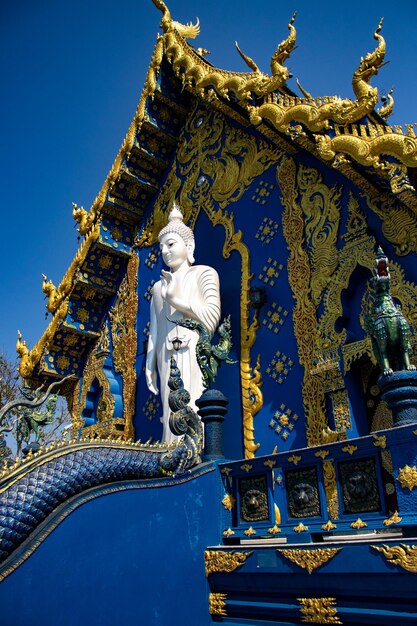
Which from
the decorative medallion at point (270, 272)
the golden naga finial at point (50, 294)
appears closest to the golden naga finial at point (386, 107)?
the decorative medallion at point (270, 272)

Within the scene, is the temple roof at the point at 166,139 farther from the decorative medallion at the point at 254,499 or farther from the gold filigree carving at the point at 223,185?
the decorative medallion at the point at 254,499

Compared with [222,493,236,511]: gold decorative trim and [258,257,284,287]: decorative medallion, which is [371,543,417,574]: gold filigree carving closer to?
[222,493,236,511]: gold decorative trim

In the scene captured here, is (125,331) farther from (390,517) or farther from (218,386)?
(390,517)

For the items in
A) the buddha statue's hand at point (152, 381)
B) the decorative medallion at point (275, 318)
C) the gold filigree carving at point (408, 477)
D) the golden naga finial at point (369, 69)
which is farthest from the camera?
the buddha statue's hand at point (152, 381)

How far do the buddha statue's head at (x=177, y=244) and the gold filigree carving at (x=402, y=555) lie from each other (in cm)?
610

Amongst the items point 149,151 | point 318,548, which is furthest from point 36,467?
point 149,151

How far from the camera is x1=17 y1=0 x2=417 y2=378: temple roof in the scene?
588cm

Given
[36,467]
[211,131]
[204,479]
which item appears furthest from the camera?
[211,131]

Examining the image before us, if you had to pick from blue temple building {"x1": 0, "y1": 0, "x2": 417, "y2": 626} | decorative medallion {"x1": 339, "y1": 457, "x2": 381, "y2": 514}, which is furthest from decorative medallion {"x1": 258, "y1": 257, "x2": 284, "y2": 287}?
→ decorative medallion {"x1": 339, "y1": 457, "x2": 381, "y2": 514}

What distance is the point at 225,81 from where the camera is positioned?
25.6 ft

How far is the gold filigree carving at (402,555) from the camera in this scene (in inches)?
115

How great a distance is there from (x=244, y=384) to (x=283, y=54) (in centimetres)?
419

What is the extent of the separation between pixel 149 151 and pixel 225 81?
292 centimetres

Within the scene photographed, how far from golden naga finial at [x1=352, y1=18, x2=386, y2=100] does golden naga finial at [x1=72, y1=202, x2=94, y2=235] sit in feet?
19.5
